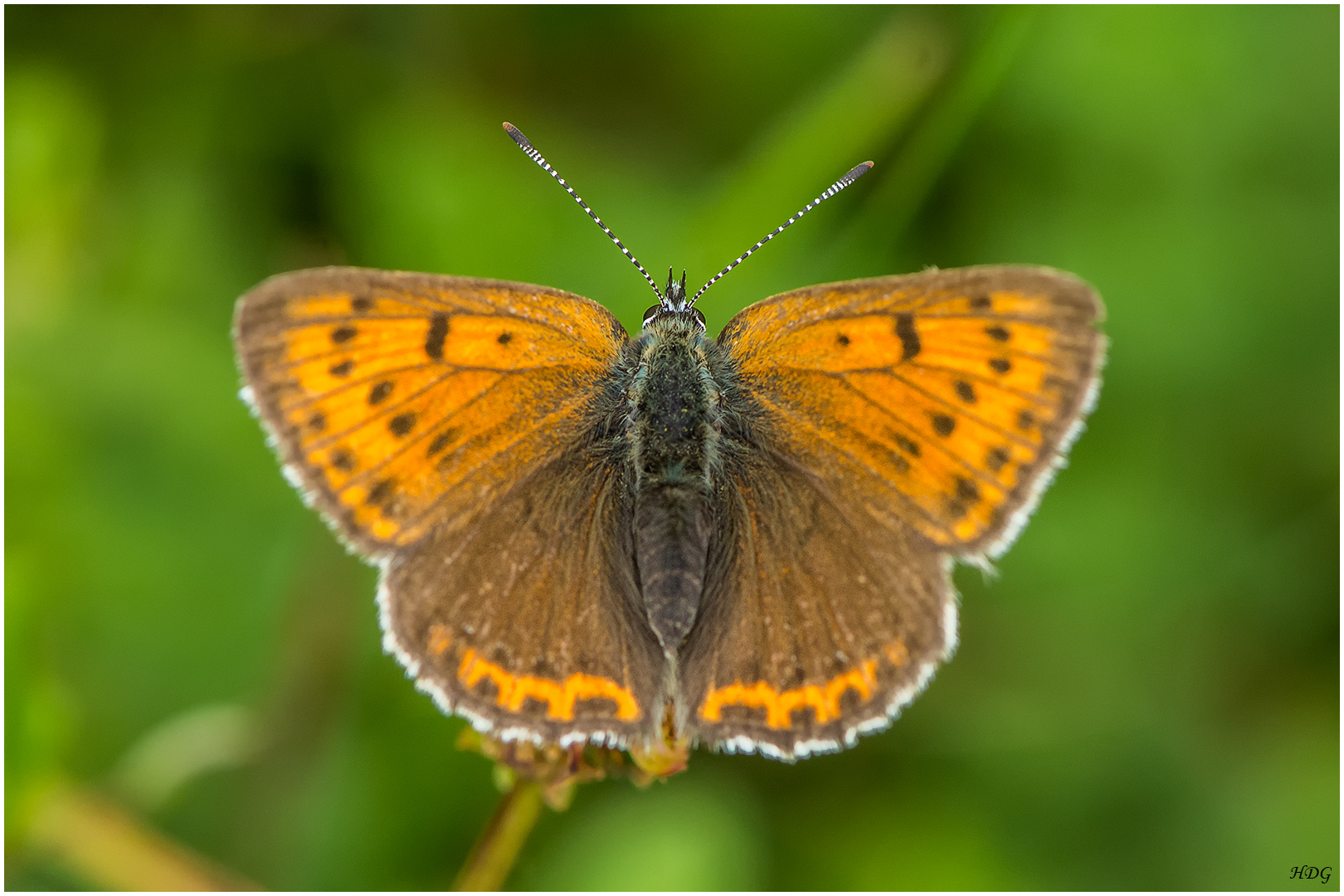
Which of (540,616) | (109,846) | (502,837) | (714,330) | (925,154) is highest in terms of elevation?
(925,154)

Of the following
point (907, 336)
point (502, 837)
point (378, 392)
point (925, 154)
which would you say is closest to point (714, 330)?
point (925, 154)

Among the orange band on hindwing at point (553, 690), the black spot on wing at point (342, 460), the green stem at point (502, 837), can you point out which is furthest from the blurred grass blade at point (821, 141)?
the green stem at point (502, 837)

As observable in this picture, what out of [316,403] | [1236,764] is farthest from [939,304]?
[1236,764]

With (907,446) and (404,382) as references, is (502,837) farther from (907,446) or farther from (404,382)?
(907,446)

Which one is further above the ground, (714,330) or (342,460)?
(714,330)

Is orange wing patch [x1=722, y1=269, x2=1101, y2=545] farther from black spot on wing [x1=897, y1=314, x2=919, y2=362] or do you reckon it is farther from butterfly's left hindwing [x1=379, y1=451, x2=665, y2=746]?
butterfly's left hindwing [x1=379, y1=451, x2=665, y2=746]

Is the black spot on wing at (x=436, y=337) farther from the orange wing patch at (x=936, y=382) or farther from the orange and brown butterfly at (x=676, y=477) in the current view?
the orange wing patch at (x=936, y=382)
